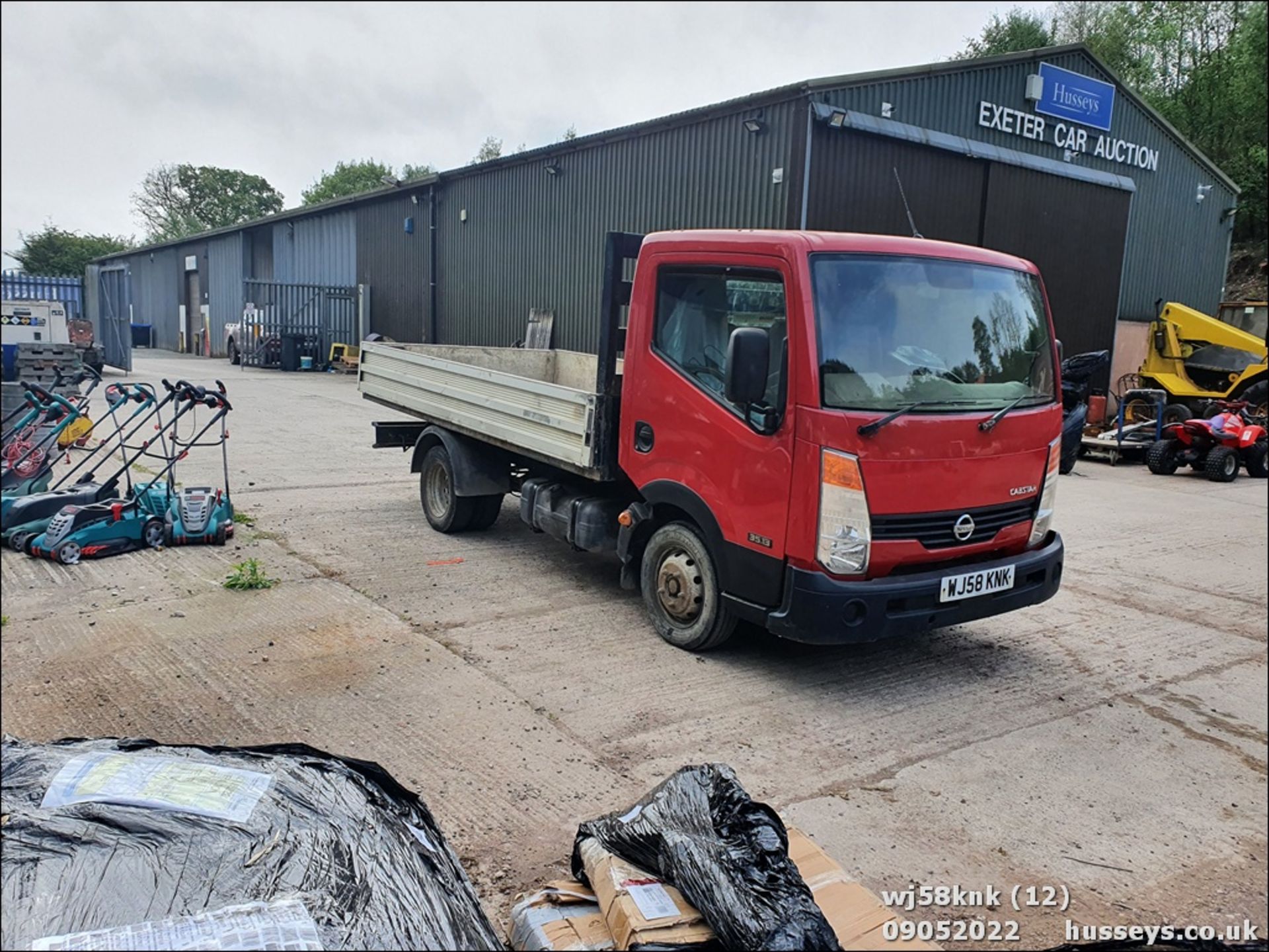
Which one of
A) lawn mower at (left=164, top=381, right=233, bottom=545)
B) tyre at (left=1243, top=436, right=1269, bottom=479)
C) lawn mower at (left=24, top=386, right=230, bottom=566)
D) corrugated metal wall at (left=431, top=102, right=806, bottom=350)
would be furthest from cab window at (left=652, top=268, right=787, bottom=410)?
tyre at (left=1243, top=436, right=1269, bottom=479)

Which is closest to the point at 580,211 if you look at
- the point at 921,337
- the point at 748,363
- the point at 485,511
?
the point at 485,511

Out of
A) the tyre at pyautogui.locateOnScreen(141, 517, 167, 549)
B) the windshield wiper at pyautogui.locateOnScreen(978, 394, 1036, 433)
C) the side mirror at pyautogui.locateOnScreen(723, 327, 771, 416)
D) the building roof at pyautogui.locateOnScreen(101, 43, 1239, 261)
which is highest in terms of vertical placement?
the building roof at pyautogui.locateOnScreen(101, 43, 1239, 261)

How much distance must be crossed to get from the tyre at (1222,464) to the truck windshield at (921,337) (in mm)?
9019

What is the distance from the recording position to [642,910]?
7.25 ft

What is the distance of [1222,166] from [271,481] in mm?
8817

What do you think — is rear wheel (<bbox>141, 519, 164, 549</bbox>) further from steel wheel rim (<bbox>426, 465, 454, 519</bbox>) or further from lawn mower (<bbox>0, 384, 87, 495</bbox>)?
steel wheel rim (<bbox>426, 465, 454, 519</bbox>)

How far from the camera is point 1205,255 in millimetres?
19078

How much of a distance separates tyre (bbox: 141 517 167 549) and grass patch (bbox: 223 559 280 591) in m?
0.84

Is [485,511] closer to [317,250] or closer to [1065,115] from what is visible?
[1065,115]

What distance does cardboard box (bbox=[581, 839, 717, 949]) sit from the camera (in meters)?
2.14

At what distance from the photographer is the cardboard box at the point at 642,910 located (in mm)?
2139

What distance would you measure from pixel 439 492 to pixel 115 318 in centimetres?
1859

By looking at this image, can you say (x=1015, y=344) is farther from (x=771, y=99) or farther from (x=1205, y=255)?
(x=1205, y=255)

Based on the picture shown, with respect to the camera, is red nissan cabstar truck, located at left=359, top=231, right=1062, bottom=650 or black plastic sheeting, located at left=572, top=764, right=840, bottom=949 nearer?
black plastic sheeting, located at left=572, top=764, right=840, bottom=949
